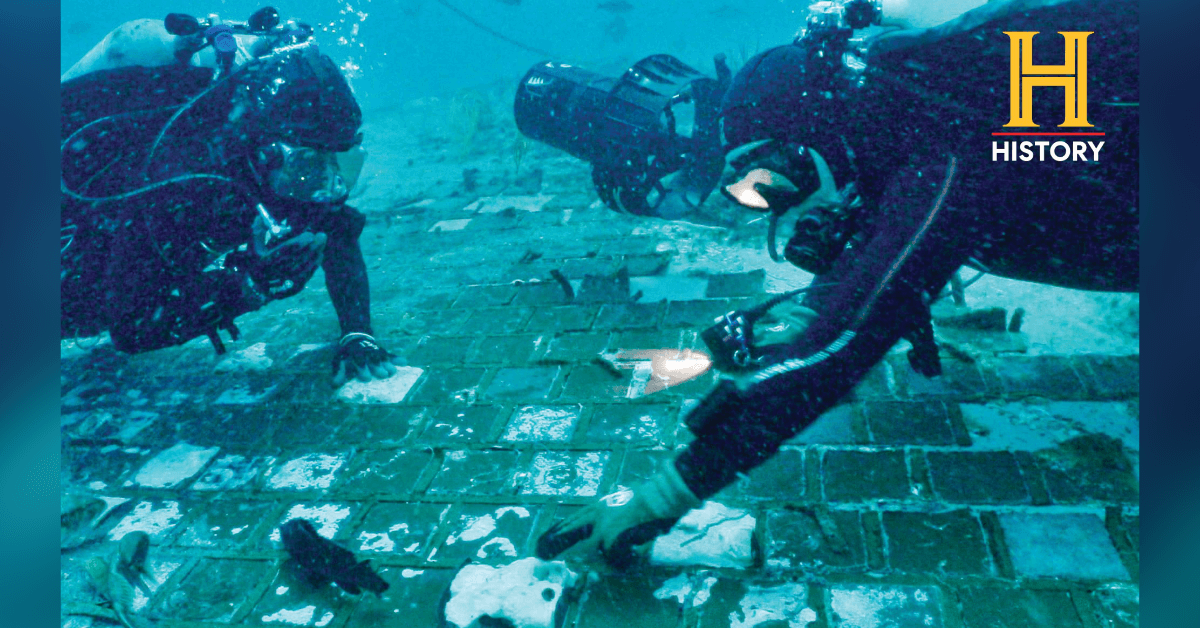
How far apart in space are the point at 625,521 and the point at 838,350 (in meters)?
0.74

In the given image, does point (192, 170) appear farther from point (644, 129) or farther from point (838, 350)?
point (838, 350)

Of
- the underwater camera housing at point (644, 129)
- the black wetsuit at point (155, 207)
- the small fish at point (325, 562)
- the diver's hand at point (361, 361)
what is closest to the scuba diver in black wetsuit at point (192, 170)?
the black wetsuit at point (155, 207)

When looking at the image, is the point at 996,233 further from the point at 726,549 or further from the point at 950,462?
the point at 726,549

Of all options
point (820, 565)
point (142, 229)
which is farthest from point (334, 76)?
point (820, 565)

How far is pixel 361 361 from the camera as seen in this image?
317 cm

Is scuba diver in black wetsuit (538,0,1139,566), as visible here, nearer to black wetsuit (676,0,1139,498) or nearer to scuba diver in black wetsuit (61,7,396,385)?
black wetsuit (676,0,1139,498)

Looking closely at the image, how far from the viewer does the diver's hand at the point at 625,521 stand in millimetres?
1682

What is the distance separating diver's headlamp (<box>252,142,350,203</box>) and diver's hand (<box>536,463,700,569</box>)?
6.25 feet

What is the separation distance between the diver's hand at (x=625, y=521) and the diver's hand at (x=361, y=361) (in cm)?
160

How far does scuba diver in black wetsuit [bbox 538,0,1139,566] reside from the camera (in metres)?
1.58

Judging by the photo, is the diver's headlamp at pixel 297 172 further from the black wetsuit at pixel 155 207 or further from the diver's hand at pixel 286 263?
the diver's hand at pixel 286 263

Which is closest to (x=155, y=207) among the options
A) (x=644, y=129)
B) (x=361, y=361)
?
(x=361, y=361)

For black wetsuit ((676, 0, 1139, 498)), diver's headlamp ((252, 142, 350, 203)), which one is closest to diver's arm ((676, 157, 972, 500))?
black wetsuit ((676, 0, 1139, 498))

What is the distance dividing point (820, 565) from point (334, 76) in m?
2.83
